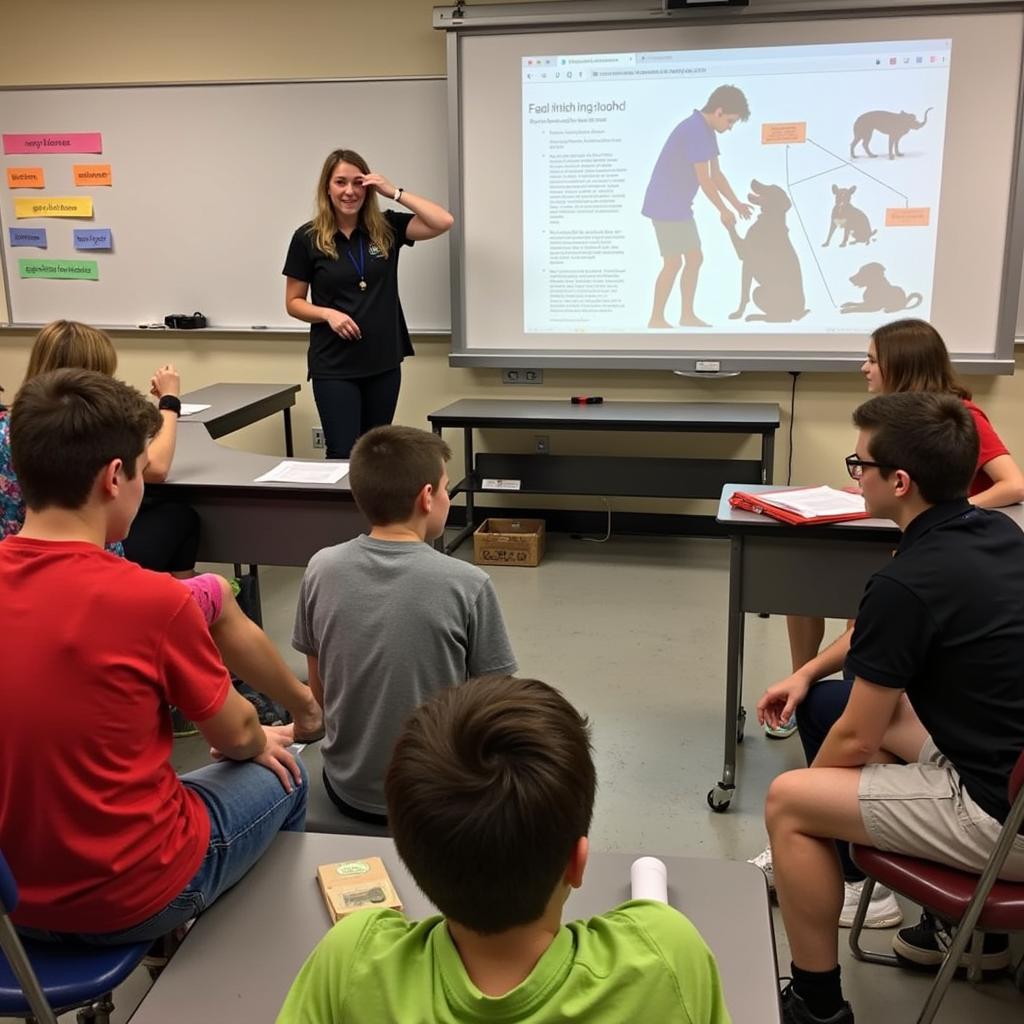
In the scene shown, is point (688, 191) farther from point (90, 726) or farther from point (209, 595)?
point (90, 726)

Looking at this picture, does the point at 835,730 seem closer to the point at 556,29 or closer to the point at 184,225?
the point at 556,29

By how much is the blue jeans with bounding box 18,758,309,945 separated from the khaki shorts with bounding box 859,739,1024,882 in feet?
2.97

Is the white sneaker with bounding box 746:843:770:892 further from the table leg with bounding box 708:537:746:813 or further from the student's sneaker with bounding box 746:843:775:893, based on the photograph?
the table leg with bounding box 708:537:746:813

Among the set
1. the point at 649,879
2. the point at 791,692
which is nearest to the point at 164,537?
the point at 791,692

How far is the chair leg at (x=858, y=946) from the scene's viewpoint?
6.08 feet

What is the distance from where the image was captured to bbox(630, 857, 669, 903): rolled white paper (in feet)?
3.56

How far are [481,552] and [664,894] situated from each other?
11.1 ft

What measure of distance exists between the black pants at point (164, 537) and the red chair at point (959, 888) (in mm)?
1924

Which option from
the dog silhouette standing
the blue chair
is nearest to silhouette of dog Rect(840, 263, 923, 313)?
the dog silhouette standing

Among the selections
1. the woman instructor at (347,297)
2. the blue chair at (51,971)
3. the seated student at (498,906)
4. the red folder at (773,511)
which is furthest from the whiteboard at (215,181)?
the seated student at (498,906)

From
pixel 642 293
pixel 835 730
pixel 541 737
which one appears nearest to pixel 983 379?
pixel 642 293

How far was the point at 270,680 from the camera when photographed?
1782 mm

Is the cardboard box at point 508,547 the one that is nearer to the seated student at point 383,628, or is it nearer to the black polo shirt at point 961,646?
the seated student at point 383,628

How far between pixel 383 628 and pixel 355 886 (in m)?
0.57
